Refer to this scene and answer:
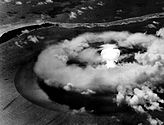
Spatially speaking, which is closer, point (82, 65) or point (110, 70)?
point (110, 70)

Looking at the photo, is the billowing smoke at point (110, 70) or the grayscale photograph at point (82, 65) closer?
the grayscale photograph at point (82, 65)

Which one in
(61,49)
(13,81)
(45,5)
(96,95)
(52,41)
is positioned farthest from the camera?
(45,5)

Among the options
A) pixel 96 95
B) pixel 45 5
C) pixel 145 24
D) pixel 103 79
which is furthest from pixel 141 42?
pixel 45 5

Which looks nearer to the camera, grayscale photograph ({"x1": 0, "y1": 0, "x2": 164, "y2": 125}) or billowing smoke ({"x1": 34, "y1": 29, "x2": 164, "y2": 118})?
grayscale photograph ({"x1": 0, "y1": 0, "x2": 164, "y2": 125})

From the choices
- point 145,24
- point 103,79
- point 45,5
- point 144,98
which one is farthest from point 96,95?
point 45,5

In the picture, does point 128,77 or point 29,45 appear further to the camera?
point 29,45

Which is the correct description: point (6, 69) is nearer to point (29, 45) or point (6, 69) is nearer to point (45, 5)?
point (29, 45)

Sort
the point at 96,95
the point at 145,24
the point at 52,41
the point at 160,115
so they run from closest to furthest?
the point at 160,115, the point at 96,95, the point at 52,41, the point at 145,24
